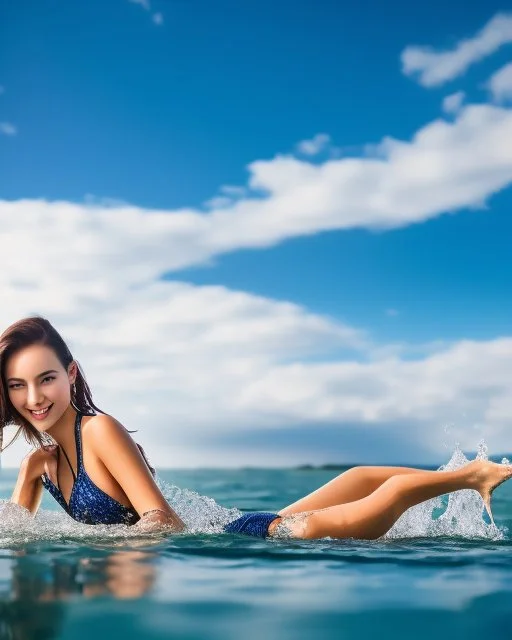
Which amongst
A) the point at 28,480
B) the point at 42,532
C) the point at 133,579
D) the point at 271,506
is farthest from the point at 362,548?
the point at 271,506

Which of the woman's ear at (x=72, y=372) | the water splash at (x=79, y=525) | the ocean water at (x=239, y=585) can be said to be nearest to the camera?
the ocean water at (x=239, y=585)

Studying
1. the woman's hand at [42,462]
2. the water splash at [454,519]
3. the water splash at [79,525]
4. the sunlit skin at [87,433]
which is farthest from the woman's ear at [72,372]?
the water splash at [454,519]

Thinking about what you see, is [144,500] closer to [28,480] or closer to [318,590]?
[28,480]

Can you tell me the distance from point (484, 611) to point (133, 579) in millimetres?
1448

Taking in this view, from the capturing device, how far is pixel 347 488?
18.4ft

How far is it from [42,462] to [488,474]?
9.89ft

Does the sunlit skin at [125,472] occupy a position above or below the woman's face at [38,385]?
below

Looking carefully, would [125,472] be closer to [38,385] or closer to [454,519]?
[38,385]

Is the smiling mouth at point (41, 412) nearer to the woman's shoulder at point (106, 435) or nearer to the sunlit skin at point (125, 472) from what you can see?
the sunlit skin at point (125, 472)

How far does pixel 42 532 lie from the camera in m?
4.88

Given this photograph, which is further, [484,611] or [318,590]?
[318,590]

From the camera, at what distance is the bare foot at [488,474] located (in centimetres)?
520

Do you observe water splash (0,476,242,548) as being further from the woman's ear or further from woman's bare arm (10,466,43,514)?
the woman's ear

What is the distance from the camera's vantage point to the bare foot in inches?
205
